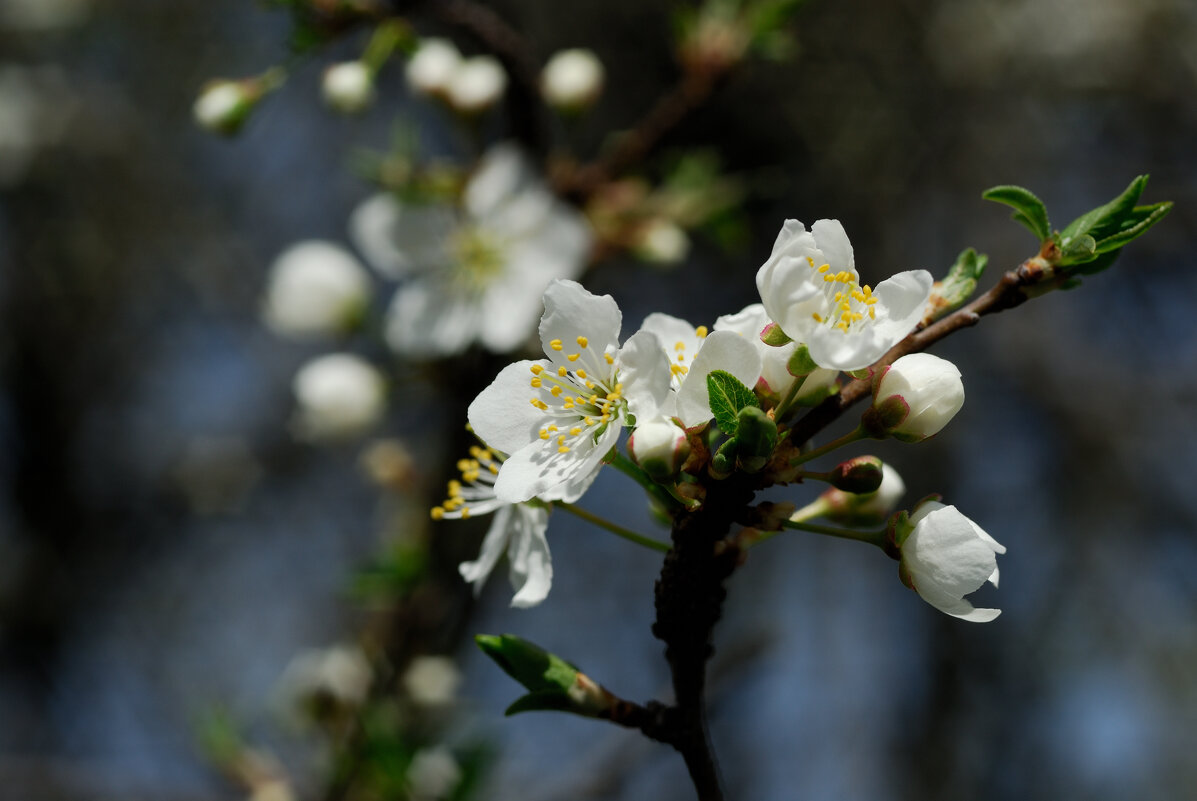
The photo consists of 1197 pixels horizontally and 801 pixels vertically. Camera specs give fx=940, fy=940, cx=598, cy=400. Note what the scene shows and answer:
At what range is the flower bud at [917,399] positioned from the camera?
80cm

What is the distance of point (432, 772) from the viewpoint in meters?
1.69

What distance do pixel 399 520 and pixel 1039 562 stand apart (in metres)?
2.43

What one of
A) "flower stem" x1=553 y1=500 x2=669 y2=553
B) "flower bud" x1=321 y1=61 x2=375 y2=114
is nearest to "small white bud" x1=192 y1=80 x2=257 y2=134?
"flower bud" x1=321 y1=61 x2=375 y2=114

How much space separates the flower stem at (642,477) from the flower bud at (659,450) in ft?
0.18

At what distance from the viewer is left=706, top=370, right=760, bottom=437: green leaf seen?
74 centimetres

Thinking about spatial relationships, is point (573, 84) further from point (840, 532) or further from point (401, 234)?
point (840, 532)

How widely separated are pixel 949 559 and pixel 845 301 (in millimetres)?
251

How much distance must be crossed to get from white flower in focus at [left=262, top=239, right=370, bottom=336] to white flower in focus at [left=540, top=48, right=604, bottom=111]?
56cm

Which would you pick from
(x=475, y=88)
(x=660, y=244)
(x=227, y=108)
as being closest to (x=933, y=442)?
(x=660, y=244)

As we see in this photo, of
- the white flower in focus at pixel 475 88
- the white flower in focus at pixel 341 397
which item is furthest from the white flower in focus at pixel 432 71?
the white flower in focus at pixel 341 397

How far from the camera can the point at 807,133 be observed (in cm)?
347

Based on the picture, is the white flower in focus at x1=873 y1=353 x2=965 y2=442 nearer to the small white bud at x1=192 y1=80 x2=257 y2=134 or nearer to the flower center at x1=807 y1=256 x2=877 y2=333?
the flower center at x1=807 y1=256 x2=877 y2=333

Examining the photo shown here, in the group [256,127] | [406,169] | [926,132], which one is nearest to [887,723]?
[926,132]

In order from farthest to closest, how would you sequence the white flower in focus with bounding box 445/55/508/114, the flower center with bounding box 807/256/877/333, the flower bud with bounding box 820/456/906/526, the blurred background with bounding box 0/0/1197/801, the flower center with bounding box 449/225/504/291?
the blurred background with bounding box 0/0/1197/801, the flower center with bounding box 449/225/504/291, the white flower in focus with bounding box 445/55/508/114, the flower bud with bounding box 820/456/906/526, the flower center with bounding box 807/256/877/333
